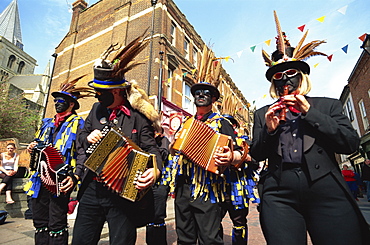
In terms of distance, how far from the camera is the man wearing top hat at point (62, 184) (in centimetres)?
262

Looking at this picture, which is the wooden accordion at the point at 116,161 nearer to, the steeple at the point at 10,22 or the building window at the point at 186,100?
the building window at the point at 186,100

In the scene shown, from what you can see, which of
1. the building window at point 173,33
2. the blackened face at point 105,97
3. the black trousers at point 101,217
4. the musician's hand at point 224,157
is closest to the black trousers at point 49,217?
the black trousers at point 101,217

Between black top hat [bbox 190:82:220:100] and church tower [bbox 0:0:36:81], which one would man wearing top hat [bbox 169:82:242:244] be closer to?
black top hat [bbox 190:82:220:100]

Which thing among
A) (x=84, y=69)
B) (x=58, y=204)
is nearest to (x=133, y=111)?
(x=58, y=204)

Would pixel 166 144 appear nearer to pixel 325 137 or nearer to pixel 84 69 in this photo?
pixel 325 137

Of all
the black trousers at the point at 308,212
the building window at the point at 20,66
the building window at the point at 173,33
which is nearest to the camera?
the black trousers at the point at 308,212

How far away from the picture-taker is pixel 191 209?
2.51 metres

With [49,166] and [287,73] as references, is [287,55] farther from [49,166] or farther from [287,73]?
[49,166]

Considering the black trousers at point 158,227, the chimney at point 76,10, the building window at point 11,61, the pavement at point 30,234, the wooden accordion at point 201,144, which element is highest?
the building window at point 11,61

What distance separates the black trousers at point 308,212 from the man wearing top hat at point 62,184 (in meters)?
2.07

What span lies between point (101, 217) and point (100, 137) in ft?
2.57

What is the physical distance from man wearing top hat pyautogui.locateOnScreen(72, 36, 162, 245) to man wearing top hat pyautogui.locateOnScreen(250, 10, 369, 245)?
3.43 ft

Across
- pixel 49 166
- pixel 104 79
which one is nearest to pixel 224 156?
pixel 104 79

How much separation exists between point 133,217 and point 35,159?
179 cm
